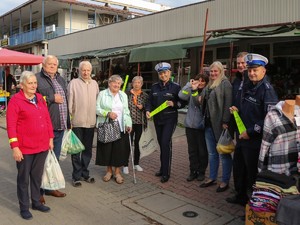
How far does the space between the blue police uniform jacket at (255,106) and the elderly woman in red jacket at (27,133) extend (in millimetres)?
2433

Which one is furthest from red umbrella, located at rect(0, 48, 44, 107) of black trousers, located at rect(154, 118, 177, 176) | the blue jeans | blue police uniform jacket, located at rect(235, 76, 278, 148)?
blue police uniform jacket, located at rect(235, 76, 278, 148)

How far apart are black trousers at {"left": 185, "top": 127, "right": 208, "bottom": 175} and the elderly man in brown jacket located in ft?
5.07

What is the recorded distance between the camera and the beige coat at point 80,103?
5043 millimetres

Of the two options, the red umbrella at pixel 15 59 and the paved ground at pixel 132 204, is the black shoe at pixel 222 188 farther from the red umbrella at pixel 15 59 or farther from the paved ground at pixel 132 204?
the red umbrella at pixel 15 59

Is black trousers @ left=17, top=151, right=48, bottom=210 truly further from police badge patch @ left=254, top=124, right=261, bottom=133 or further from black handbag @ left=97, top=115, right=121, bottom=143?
police badge patch @ left=254, top=124, right=261, bottom=133

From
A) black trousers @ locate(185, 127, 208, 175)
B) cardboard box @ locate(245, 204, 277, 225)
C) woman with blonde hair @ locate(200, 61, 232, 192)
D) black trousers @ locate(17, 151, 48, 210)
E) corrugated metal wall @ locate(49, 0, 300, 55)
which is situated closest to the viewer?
cardboard box @ locate(245, 204, 277, 225)

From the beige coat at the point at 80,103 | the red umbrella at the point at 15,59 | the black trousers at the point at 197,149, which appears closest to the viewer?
the beige coat at the point at 80,103

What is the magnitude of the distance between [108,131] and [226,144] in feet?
5.97

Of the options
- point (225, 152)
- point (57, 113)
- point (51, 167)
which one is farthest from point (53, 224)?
point (225, 152)

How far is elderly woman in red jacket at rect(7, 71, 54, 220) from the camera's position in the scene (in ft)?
12.7

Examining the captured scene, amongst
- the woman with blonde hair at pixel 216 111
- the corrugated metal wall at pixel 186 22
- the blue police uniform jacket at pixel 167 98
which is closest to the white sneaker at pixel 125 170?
the blue police uniform jacket at pixel 167 98

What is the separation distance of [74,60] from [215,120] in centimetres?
1602

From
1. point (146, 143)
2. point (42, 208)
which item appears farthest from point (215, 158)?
point (42, 208)

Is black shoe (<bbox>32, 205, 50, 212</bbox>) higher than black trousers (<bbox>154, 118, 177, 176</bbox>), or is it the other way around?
black trousers (<bbox>154, 118, 177, 176</bbox>)
